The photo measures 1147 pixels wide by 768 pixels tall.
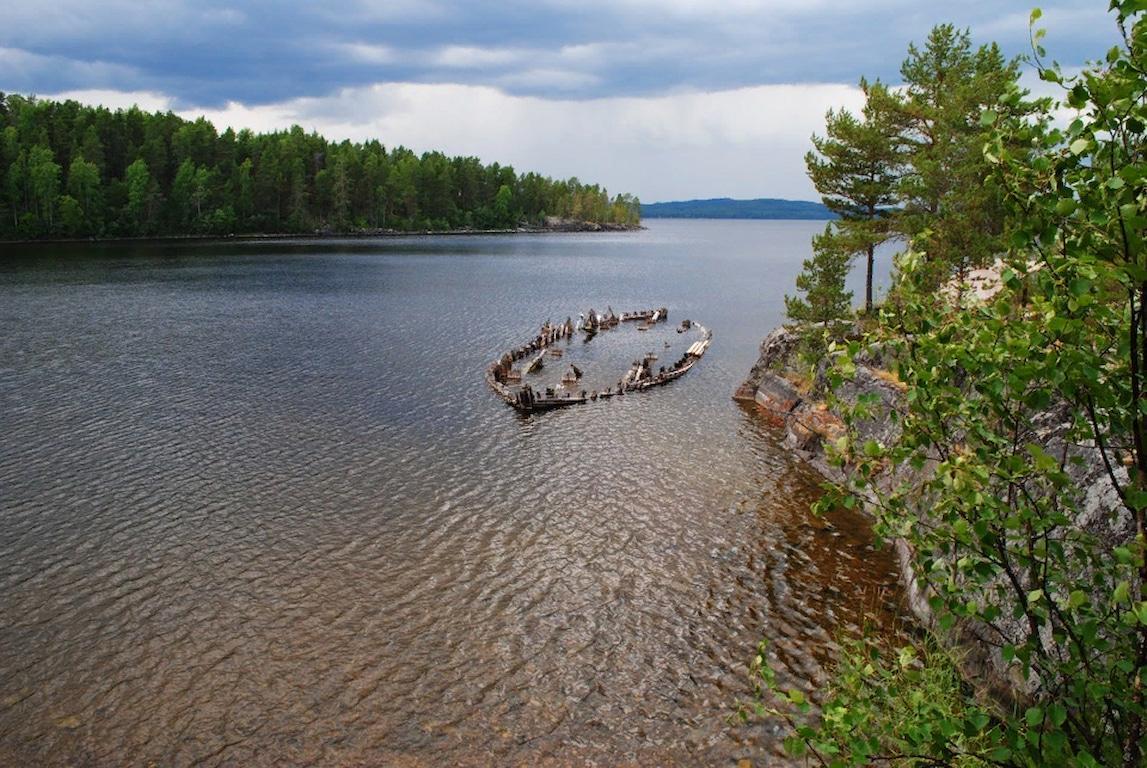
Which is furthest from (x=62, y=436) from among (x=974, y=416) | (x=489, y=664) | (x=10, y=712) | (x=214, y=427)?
(x=974, y=416)

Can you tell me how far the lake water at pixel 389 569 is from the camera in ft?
58.1

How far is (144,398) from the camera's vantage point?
1738 inches

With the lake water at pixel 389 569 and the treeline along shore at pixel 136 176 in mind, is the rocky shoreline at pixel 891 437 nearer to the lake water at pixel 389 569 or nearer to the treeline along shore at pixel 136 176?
the lake water at pixel 389 569

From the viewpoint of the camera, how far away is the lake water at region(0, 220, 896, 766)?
1772 centimetres

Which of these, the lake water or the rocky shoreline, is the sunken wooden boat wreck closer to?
the lake water

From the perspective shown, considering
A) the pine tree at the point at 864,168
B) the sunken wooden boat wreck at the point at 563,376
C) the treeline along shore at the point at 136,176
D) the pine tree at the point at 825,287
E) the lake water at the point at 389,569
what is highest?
the treeline along shore at the point at 136,176

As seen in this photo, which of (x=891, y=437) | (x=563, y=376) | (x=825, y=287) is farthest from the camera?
(x=563, y=376)

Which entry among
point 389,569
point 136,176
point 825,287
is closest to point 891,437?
point 825,287

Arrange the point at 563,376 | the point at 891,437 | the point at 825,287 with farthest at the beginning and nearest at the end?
the point at 563,376
the point at 825,287
the point at 891,437

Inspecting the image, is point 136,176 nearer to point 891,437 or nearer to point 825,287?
point 825,287

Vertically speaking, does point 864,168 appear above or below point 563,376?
above

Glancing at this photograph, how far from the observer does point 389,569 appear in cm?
2475

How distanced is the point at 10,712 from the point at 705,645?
17.7m

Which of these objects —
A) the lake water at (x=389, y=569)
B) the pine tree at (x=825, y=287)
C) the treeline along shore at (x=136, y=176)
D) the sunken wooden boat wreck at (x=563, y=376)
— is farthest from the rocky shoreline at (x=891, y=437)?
the treeline along shore at (x=136, y=176)
